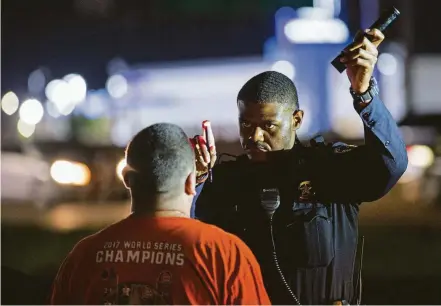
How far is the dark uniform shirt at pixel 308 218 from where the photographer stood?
8.88ft

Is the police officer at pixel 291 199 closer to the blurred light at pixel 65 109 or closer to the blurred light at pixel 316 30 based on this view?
→ the blurred light at pixel 316 30

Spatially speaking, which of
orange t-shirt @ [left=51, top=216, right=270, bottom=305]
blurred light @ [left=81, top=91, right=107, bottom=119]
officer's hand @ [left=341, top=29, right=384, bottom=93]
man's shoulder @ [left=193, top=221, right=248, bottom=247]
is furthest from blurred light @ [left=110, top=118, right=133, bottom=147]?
man's shoulder @ [left=193, top=221, right=248, bottom=247]

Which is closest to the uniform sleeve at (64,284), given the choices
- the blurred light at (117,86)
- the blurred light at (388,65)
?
the blurred light at (117,86)

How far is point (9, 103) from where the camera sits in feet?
14.9

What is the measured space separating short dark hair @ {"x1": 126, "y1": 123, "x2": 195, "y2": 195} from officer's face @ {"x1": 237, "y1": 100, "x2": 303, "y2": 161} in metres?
0.61

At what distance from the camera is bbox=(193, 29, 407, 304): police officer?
2.71 metres

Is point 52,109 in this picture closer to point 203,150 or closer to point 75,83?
point 75,83

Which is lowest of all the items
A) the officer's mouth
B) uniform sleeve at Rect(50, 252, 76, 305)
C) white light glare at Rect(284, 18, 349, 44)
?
uniform sleeve at Rect(50, 252, 76, 305)

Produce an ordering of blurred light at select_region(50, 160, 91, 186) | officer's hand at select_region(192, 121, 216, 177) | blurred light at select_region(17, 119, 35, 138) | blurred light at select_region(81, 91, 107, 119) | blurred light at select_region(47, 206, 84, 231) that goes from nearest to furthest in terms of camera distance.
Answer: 1. officer's hand at select_region(192, 121, 216, 177)
2. blurred light at select_region(50, 160, 91, 186)
3. blurred light at select_region(17, 119, 35, 138)
4. blurred light at select_region(47, 206, 84, 231)
5. blurred light at select_region(81, 91, 107, 119)

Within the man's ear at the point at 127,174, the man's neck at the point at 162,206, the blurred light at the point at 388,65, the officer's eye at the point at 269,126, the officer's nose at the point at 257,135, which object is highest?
the blurred light at the point at 388,65

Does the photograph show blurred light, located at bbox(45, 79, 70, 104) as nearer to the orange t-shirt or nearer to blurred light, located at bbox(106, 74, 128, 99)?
blurred light, located at bbox(106, 74, 128, 99)

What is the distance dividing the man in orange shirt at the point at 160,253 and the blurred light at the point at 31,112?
12.4 ft

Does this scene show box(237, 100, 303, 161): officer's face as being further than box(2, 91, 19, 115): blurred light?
No

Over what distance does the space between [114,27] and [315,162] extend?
3598 mm
